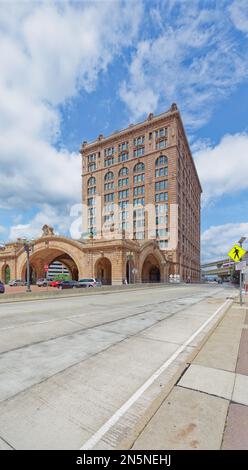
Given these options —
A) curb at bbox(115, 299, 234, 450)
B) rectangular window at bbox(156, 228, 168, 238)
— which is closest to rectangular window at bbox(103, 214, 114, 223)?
rectangular window at bbox(156, 228, 168, 238)

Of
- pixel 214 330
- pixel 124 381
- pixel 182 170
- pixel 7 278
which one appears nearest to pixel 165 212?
pixel 182 170

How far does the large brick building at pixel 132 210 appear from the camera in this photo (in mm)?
51219

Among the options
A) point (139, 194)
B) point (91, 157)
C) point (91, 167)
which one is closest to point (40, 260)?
point (139, 194)

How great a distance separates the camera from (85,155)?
87.6 metres

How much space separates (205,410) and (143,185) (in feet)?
233

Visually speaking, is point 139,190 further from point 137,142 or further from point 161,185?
point 137,142

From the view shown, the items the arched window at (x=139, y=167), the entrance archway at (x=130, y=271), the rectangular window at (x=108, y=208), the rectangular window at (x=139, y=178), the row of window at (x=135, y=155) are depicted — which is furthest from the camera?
the rectangular window at (x=108, y=208)

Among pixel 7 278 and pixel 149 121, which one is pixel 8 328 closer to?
pixel 7 278

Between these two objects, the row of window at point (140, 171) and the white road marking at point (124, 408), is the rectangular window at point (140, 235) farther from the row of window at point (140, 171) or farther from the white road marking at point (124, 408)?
the white road marking at point (124, 408)

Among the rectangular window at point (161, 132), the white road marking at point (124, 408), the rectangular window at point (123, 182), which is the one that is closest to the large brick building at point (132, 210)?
the rectangular window at point (161, 132)

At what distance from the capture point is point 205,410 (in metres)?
3.63

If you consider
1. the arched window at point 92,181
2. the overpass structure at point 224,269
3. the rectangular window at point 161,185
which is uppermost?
the arched window at point 92,181

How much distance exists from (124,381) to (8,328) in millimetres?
5861

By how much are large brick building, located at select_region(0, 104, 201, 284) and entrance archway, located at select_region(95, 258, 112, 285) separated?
4 cm
